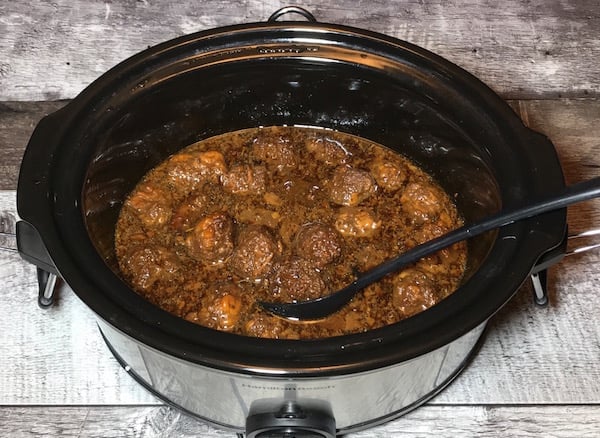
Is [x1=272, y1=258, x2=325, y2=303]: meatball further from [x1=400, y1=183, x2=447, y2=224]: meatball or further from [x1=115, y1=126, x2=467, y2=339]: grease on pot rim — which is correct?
[x1=400, y1=183, x2=447, y2=224]: meatball

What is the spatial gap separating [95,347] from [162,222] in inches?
14.2

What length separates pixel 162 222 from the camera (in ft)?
6.48

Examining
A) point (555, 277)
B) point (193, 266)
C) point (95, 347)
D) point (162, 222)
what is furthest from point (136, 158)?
point (555, 277)

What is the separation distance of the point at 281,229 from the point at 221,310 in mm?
322

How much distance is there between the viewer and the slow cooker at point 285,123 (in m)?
1.43

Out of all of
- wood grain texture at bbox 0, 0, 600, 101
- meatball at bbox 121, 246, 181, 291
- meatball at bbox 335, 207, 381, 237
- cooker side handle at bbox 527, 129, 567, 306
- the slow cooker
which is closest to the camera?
the slow cooker

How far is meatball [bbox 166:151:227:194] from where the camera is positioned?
2057mm

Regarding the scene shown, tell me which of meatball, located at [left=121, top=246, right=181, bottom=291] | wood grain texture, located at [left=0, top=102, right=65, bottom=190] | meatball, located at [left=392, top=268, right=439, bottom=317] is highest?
wood grain texture, located at [left=0, top=102, right=65, bottom=190]

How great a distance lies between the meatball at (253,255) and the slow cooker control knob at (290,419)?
1.09 feet

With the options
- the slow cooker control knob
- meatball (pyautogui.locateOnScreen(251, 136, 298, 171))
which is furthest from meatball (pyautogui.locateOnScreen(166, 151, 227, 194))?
the slow cooker control knob

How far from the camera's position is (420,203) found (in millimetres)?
2002

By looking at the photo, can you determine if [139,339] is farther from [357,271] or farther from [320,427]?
[357,271]

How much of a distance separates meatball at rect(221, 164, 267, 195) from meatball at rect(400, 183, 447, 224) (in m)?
0.37

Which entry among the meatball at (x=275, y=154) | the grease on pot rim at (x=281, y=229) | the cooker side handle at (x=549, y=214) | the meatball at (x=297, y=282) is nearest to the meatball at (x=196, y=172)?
the grease on pot rim at (x=281, y=229)
